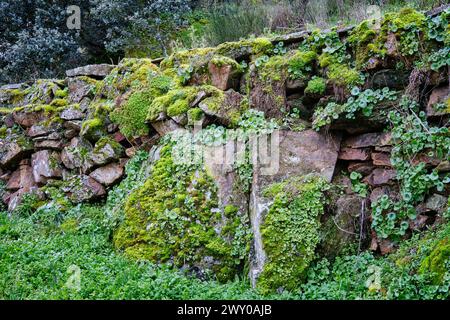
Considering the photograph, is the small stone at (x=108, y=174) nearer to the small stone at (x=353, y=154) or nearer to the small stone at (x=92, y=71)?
the small stone at (x=92, y=71)

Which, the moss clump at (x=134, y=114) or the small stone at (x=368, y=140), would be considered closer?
the small stone at (x=368, y=140)

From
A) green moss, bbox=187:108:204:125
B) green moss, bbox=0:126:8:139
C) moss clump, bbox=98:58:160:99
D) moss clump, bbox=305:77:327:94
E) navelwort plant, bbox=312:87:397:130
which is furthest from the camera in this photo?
green moss, bbox=0:126:8:139

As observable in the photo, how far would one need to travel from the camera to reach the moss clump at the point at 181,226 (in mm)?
5172

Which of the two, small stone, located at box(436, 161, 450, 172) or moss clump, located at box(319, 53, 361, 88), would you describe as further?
moss clump, located at box(319, 53, 361, 88)

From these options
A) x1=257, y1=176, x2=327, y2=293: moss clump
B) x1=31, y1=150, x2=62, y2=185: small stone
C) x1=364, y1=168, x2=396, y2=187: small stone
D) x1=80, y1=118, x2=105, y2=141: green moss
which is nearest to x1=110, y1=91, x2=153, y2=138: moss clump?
x1=80, y1=118, x2=105, y2=141: green moss

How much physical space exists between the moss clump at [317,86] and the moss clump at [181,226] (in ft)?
5.26

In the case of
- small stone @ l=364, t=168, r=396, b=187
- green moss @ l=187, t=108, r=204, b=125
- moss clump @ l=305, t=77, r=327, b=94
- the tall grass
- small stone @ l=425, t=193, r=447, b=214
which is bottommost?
small stone @ l=425, t=193, r=447, b=214

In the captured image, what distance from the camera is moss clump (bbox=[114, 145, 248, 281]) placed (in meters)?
5.17

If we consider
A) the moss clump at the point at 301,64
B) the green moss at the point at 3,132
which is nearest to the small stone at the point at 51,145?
the green moss at the point at 3,132

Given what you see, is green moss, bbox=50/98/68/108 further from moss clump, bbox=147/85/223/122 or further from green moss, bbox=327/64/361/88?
green moss, bbox=327/64/361/88

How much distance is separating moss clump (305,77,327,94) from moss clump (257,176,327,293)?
116 centimetres

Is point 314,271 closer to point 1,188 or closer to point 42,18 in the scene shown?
point 1,188
